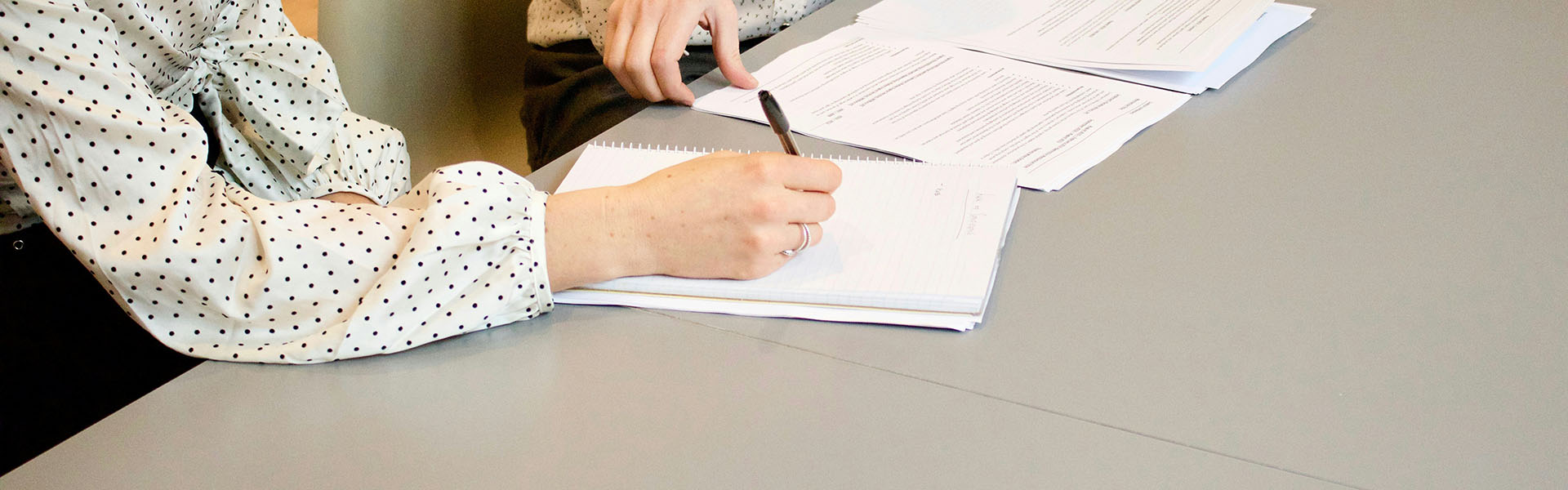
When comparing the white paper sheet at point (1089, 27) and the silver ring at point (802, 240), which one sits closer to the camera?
the silver ring at point (802, 240)

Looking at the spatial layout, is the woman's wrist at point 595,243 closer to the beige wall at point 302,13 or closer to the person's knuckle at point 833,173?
the person's knuckle at point 833,173

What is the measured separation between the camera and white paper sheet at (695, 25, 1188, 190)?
2.88 ft

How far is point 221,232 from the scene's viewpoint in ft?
2.20

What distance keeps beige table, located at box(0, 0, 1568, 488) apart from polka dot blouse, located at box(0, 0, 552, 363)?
26 millimetres

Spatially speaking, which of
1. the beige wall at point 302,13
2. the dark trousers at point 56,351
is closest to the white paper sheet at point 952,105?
the dark trousers at point 56,351

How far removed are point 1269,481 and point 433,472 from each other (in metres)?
0.43

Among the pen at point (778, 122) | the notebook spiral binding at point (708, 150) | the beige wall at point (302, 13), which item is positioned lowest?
the beige wall at point (302, 13)

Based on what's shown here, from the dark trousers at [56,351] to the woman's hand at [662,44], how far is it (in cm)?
45

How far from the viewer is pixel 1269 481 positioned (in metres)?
0.53

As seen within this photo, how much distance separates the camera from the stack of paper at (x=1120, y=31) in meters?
1.02

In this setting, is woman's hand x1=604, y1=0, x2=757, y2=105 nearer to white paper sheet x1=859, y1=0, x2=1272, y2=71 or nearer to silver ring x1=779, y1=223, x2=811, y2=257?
white paper sheet x1=859, y1=0, x2=1272, y2=71

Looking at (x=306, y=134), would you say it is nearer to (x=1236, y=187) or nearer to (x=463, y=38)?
(x=463, y=38)

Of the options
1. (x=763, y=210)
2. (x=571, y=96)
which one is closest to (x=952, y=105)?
(x=763, y=210)

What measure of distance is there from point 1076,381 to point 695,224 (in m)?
0.26
